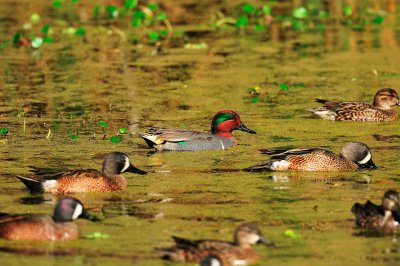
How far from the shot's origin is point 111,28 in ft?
68.9

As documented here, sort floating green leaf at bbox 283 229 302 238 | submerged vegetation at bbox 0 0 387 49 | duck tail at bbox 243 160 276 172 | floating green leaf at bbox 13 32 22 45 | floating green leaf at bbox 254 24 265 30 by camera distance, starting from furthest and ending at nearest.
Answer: floating green leaf at bbox 254 24 265 30, submerged vegetation at bbox 0 0 387 49, floating green leaf at bbox 13 32 22 45, duck tail at bbox 243 160 276 172, floating green leaf at bbox 283 229 302 238

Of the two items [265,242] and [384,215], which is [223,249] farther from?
[384,215]

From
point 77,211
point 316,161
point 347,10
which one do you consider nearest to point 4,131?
point 316,161

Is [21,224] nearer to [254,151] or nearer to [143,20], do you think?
[254,151]

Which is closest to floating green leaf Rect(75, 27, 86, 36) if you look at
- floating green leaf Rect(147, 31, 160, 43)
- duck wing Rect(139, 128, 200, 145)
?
floating green leaf Rect(147, 31, 160, 43)

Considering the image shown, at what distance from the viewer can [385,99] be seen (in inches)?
551

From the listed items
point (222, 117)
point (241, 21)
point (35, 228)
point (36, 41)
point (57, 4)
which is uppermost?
point (57, 4)

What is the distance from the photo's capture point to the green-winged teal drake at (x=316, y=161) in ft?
36.1

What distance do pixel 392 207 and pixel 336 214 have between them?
0.68 meters

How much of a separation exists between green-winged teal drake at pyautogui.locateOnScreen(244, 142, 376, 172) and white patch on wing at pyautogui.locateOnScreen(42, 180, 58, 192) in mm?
1911

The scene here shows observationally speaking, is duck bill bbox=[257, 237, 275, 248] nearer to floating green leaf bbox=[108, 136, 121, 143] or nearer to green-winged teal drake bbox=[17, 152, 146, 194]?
green-winged teal drake bbox=[17, 152, 146, 194]

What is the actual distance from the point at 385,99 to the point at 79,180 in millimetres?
5110

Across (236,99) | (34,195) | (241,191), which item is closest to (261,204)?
(241,191)

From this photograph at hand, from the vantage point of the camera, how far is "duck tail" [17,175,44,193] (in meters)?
9.96
